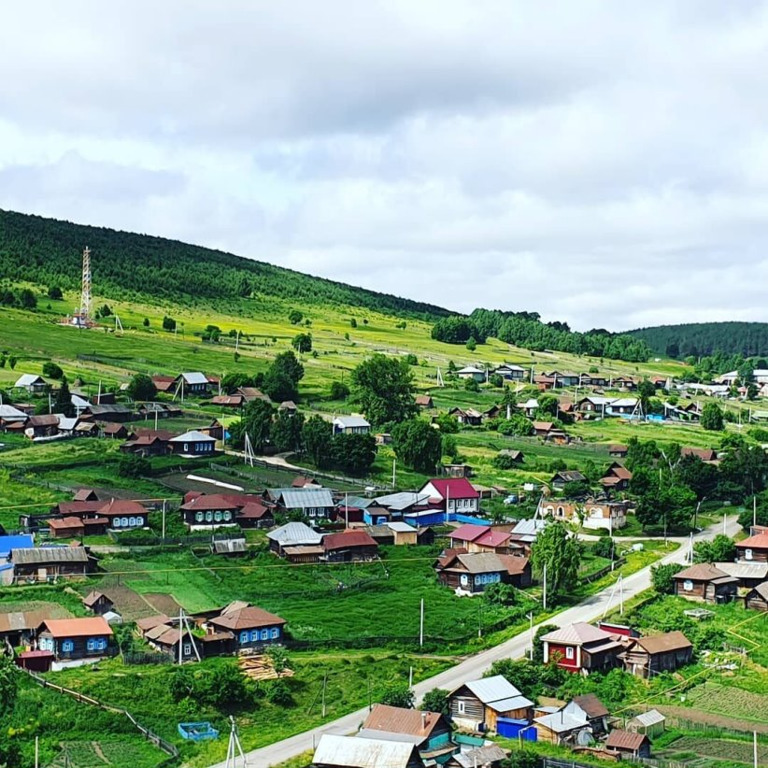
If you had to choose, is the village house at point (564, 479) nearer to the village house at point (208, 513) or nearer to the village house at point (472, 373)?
the village house at point (208, 513)

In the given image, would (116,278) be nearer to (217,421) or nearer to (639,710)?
(217,421)

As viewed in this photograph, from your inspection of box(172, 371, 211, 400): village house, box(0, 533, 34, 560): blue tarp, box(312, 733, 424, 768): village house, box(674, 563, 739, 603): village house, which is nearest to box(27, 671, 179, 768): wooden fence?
box(312, 733, 424, 768): village house

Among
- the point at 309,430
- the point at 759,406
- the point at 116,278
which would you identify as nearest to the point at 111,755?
the point at 309,430

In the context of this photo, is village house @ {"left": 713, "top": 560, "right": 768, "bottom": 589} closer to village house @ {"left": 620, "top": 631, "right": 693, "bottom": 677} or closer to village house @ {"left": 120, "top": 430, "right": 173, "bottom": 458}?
village house @ {"left": 620, "top": 631, "right": 693, "bottom": 677}

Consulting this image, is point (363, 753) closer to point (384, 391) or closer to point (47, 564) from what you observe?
point (47, 564)

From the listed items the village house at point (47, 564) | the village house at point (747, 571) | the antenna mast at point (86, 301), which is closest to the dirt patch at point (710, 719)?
the village house at point (747, 571)

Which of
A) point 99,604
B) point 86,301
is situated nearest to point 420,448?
point 99,604
